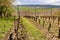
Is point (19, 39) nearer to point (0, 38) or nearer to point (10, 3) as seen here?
point (0, 38)

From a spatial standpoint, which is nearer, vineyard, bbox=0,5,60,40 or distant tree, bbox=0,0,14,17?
vineyard, bbox=0,5,60,40

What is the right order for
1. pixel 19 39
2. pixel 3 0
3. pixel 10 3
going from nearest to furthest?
1. pixel 19 39
2. pixel 3 0
3. pixel 10 3

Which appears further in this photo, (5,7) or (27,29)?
(5,7)

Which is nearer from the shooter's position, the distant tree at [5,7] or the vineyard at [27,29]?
the vineyard at [27,29]

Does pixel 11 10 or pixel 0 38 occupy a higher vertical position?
pixel 0 38

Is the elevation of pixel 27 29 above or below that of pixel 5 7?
above

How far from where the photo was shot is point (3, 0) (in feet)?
120

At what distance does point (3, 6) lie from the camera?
3712 cm

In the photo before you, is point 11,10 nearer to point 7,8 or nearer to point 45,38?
point 7,8

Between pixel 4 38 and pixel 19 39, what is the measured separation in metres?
1.13

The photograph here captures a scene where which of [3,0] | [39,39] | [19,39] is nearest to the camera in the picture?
[19,39]

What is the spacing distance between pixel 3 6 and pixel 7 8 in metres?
1.71

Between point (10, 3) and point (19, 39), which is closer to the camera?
point (19, 39)

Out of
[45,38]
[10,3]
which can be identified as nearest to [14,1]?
[10,3]
